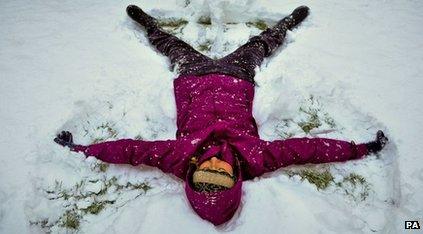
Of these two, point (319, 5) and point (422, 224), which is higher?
point (319, 5)

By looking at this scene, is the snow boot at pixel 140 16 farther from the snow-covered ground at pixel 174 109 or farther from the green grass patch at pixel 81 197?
the green grass patch at pixel 81 197

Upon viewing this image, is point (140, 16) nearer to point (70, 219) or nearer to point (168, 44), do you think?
point (168, 44)

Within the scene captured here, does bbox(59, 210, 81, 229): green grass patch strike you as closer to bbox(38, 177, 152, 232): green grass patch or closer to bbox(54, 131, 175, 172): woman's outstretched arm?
bbox(38, 177, 152, 232): green grass patch

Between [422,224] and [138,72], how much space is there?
8.31 feet

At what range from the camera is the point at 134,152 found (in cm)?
252

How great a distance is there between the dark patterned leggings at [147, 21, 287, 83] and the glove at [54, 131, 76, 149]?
1.10 meters

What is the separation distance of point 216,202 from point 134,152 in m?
0.75

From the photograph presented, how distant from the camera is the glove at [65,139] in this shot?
2.64 meters

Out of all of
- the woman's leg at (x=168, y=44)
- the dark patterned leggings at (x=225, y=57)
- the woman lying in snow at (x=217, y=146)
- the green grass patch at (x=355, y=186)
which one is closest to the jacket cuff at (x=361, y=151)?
the woman lying in snow at (x=217, y=146)

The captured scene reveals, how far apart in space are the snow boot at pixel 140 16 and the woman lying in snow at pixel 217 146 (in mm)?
801

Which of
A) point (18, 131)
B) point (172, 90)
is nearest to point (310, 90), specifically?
point (172, 90)

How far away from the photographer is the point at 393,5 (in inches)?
158

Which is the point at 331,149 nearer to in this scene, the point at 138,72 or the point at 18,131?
the point at 138,72

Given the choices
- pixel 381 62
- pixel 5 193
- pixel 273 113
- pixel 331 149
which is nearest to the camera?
pixel 5 193
